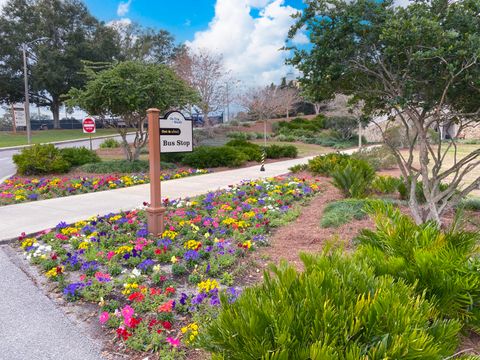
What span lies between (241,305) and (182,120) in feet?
14.0

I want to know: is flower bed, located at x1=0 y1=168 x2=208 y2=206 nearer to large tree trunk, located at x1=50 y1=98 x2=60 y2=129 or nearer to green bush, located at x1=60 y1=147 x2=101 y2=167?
green bush, located at x1=60 y1=147 x2=101 y2=167

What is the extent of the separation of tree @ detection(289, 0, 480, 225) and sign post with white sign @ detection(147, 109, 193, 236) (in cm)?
202

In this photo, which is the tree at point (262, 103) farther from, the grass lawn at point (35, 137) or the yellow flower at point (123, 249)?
the yellow flower at point (123, 249)

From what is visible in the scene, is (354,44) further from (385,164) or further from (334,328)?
(385,164)

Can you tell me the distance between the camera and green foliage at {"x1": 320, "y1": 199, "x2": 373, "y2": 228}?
575cm

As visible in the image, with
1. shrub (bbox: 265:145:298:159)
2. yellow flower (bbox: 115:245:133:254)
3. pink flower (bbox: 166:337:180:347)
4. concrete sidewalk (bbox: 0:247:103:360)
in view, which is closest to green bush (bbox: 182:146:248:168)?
shrub (bbox: 265:145:298:159)

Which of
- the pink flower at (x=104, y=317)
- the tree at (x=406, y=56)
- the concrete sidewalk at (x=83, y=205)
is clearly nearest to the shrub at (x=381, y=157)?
the concrete sidewalk at (x=83, y=205)

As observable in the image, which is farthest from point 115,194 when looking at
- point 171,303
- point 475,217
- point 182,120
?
point 475,217

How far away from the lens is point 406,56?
4.73m

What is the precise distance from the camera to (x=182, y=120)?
19.4 ft

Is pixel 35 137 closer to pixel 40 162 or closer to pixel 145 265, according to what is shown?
pixel 40 162

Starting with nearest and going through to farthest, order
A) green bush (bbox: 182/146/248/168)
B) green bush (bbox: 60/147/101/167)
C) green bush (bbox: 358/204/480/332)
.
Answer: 1. green bush (bbox: 358/204/480/332)
2. green bush (bbox: 60/147/101/167)
3. green bush (bbox: 182/146/248/168)

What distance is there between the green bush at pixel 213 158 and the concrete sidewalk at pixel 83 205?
251 centimetres

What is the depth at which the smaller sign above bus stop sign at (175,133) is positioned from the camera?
5.68 m
